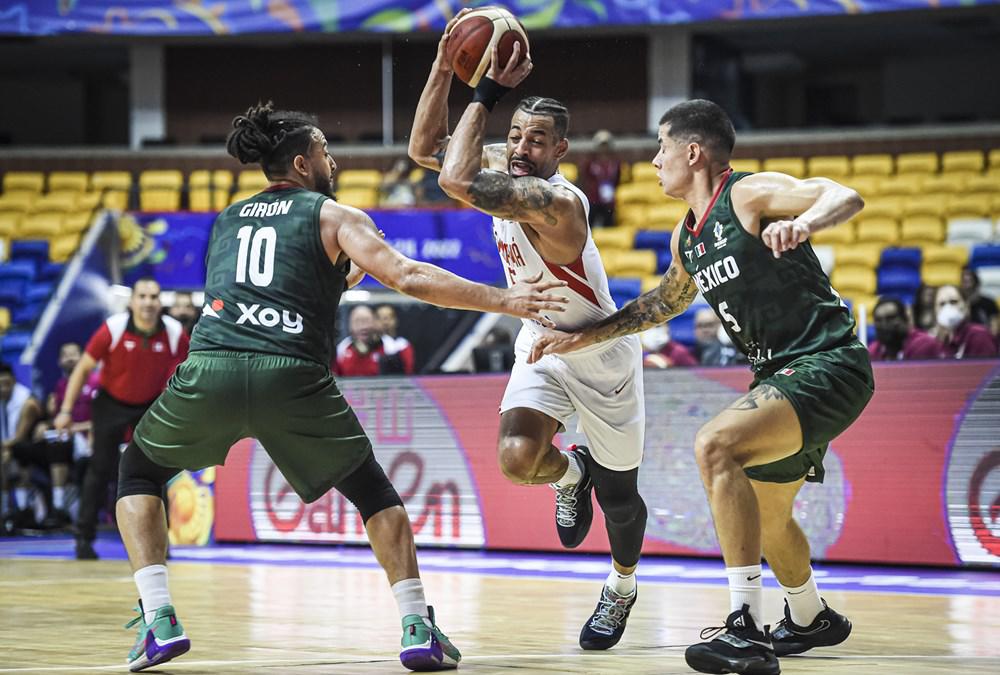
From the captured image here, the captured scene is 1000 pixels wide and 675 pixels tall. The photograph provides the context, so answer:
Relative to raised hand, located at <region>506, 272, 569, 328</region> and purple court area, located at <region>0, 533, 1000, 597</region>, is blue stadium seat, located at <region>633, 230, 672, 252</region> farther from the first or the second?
raised hand, located at <region>506, 272, 569, 328</region>

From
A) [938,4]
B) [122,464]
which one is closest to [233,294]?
[122,464]

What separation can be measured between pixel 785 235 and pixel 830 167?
14.1 metres

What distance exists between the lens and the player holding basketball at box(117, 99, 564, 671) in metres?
4.38

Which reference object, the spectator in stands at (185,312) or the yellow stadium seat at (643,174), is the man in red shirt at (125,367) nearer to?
the spectator in stands at (185,312)

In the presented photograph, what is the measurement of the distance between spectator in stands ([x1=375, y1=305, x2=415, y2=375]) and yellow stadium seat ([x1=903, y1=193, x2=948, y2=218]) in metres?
7.48

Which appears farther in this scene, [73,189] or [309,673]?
[73,189]

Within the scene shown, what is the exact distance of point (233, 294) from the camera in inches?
179

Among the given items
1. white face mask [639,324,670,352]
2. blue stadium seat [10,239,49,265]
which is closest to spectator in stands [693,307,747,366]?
white face mask [639,324,670,352]

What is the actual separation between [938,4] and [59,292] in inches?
469

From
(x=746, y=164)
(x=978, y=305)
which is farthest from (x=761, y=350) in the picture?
(x=746, y=164)

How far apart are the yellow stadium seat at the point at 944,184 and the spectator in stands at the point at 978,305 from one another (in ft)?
19.0

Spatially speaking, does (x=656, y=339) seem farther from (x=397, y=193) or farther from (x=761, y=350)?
(x=761, y=350)

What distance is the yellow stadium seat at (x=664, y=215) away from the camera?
654 inches

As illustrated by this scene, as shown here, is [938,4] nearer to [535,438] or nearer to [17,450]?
[17,450]
